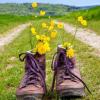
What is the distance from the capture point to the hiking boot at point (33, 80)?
19.8 ft

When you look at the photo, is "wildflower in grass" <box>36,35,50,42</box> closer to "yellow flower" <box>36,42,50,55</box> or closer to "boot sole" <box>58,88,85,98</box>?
"yellow flower" <box>36,42,50,55</box>

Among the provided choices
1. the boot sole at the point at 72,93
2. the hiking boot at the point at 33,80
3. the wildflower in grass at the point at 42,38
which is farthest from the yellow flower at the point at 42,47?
the boot sole at the point at 72,93

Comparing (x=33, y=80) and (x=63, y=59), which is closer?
(x=33, y=80)

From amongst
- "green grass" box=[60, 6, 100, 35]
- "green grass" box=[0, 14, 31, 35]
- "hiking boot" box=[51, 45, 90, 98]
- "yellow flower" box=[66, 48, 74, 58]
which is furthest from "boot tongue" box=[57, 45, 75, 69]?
"green grass" box=[0, 14, 31, 35]

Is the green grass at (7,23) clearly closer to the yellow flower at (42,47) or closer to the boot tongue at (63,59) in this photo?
the boot tongue at (63,59)

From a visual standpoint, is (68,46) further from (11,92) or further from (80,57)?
(80,57)

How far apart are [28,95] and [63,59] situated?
3.03ft

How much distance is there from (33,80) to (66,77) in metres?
0.50

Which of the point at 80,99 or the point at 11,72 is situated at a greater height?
the point at 80,99

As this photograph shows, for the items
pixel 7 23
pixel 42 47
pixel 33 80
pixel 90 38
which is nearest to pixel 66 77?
pixel 33 80

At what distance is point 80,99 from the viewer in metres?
6.20

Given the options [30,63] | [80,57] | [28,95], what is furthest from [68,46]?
[80,57]

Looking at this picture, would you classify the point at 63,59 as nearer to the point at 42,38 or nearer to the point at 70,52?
the point at 70,52

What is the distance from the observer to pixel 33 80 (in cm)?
630
